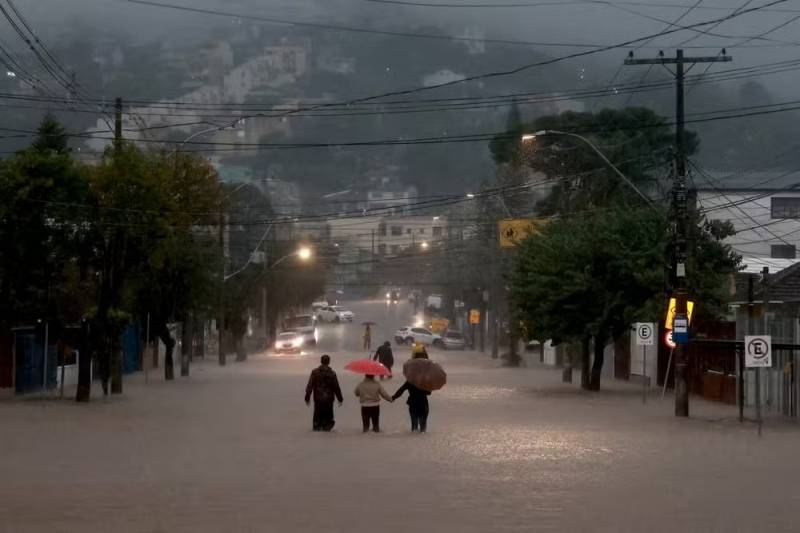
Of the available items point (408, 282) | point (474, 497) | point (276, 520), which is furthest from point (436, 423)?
Answer: point (408, 282)

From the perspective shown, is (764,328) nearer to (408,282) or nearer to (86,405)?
(86,405)

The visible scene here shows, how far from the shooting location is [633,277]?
42812 millimetres

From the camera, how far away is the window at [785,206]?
82.2 m

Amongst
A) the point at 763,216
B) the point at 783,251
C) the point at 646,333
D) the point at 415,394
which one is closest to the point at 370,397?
the point at 415,394

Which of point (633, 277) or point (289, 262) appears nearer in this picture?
point (633, 277)

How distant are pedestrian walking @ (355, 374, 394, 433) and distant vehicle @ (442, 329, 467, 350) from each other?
235ft

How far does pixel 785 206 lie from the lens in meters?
82.8

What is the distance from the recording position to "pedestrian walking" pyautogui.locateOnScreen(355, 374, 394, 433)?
26.7 meters

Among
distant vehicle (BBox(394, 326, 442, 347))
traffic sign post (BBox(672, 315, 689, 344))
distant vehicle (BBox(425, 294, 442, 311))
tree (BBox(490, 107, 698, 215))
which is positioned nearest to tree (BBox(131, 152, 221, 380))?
tree (BBox(490, 107, 698, 215))

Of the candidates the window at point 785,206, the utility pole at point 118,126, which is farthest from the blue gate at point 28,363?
the window at point 785,206

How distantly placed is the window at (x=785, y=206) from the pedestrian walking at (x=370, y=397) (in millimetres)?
59365

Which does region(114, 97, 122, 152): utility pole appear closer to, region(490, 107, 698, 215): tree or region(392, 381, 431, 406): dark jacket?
region(392, 381, 431, 406): dark jacket

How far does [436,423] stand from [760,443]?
744 centimetres

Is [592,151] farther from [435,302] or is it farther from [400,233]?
[400,233]
